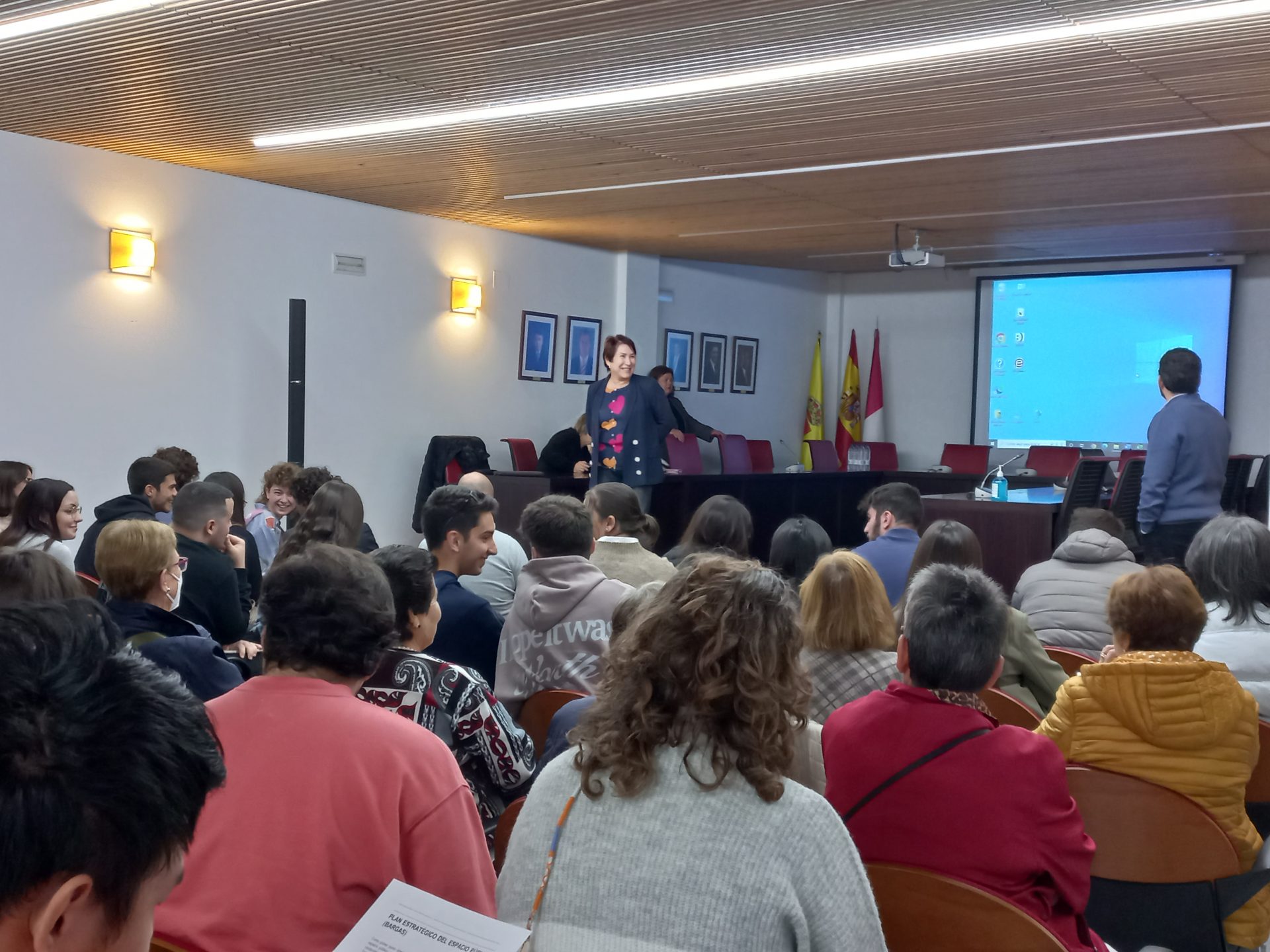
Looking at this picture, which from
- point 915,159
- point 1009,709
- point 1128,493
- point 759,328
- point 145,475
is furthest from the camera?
point 759,328

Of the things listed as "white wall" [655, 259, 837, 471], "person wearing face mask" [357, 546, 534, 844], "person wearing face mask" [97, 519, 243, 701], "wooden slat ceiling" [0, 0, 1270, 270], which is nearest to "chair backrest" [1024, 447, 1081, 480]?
"wooden slat ceiling" [0, 0, 1270, 270]

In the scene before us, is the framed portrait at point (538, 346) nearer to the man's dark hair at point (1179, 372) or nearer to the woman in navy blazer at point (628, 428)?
the woman in navy blazer at point (628, 428)

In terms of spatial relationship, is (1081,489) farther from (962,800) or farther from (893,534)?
(962,800)

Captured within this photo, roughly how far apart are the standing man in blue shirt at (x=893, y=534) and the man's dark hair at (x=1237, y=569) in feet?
3.27

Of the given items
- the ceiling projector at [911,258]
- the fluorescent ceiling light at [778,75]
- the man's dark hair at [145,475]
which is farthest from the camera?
the ceiling projector at [911,258]

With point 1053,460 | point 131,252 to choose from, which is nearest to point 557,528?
point 131,252

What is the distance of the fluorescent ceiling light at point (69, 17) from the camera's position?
165 inches

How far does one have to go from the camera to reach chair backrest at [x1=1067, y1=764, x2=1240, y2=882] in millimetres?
2125

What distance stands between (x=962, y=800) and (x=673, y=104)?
14.0ft

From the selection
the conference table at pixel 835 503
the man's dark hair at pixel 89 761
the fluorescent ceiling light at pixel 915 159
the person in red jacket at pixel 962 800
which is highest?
the fluorescent ceiling light at pixel 915 159

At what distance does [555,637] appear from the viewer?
306cm

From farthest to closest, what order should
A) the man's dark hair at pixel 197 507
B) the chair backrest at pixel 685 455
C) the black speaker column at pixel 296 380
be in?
the chair backrest at pixel 685 455 → the black speaker column at pixel 296 380 → the man's dark hair at pixel 197 507

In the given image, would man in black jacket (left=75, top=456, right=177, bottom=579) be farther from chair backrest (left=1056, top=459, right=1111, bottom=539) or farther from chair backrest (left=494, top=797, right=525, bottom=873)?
chair backrest (left=1056, top=459, right=1111, bottom=539)

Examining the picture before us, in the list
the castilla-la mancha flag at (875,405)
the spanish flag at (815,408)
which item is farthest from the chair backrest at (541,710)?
the castilla-la mancha flag at (875,405)
